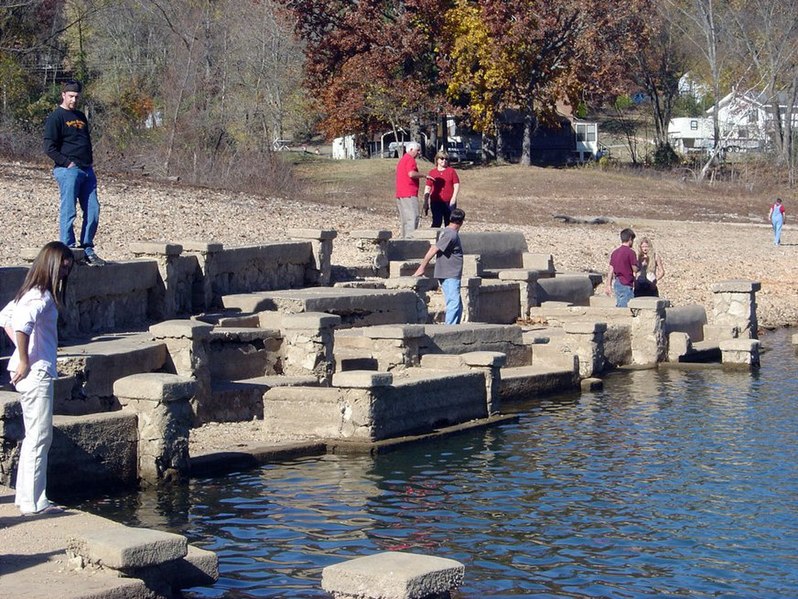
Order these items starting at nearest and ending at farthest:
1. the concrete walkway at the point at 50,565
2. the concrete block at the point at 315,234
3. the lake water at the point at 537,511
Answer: the concrete walkway at the point at 50,565, the lake water at the point at 537,511, the concrete block at the point at 315,234

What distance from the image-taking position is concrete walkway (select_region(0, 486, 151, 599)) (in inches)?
267

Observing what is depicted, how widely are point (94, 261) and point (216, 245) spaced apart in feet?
7.89

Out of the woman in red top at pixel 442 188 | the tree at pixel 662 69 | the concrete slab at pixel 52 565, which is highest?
the tree at pixel 662 69

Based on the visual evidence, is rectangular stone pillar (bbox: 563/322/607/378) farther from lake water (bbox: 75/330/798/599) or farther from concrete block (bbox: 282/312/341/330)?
concrete block (bbox: 282/312/341/330)

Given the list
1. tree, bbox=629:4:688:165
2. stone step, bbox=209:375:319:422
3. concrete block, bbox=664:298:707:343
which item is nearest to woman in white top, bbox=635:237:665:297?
concrete block, bbox=664:298:707:343

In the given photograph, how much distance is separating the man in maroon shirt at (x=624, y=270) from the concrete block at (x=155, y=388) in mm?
9193

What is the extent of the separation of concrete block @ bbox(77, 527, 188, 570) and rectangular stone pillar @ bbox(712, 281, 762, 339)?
14011 millimetres

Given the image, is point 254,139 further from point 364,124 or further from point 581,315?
point 581,315

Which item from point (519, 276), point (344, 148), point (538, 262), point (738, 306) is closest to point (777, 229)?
point (538, 262)

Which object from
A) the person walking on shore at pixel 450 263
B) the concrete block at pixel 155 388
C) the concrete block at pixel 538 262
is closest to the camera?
the concrete block at pixel 155 388

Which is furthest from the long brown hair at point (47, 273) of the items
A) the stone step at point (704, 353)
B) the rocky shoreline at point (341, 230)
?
the stone step at point (704, 353)

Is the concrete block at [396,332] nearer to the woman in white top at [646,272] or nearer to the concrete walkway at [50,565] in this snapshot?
the woman in white top at [646,272]

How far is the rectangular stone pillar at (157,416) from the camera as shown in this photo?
1041cm

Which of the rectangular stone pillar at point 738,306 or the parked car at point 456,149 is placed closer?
the rectangular stone pillar at point 738,306
